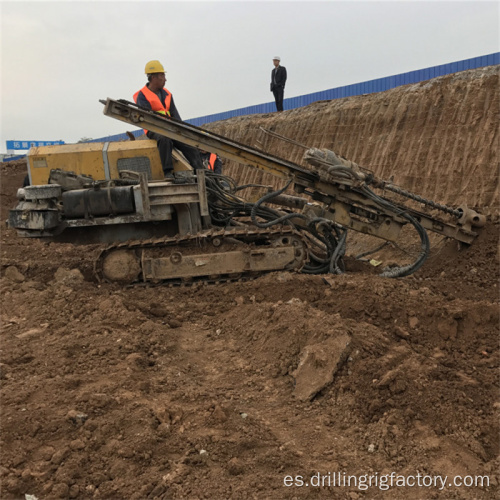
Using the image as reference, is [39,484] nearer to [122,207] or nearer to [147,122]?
[122,207]

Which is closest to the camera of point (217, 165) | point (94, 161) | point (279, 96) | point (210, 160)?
point (94, 161)

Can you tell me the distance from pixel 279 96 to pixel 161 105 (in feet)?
32.8

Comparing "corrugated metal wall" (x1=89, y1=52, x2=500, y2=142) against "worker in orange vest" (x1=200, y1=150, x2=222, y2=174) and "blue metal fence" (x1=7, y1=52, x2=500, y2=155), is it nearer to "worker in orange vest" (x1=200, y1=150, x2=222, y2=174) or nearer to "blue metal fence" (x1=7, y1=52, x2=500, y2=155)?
"blue metal fence" (x1=7, y1=52, x2=500, y2=155)

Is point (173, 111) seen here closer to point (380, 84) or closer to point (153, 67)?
point (153, 67)

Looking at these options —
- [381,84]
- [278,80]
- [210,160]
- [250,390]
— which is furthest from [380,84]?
[250,390]

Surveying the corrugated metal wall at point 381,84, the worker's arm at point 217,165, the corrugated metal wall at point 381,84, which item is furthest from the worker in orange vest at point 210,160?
the corrugated metal wall at point 381,84

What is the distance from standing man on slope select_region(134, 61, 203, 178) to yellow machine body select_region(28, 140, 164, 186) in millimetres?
157

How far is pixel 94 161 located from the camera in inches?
267

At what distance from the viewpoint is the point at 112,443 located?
2.97m

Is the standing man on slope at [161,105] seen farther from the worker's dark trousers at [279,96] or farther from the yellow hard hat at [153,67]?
the worker's dark trousers at [279,96]

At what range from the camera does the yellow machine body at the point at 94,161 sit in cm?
677

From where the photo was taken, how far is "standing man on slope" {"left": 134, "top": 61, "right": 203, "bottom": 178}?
6805mm

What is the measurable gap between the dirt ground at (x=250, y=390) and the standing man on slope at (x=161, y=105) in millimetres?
1983

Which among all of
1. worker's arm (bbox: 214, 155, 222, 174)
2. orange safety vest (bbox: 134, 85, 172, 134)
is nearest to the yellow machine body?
orange safety vest (bbox: 134, 85, 172, 134)
